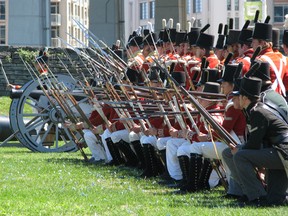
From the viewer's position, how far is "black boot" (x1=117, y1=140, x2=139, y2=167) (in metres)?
13.4

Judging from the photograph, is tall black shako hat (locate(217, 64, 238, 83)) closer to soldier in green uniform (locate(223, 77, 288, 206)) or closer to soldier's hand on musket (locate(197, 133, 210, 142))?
soldier's hand on musket (locate(197, 133, 210, 142))

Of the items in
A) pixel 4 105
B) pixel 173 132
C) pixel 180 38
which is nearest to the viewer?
pixel 173 132

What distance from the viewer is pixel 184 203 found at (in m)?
9.24

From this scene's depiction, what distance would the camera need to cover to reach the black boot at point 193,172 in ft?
33.8

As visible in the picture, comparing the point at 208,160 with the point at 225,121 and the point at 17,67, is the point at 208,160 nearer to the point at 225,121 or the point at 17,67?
the point at 225,121

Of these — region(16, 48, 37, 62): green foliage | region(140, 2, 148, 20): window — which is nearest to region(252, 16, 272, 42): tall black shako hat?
region(16, 48, 37, 62): green foliage

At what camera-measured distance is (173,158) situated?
1113cm

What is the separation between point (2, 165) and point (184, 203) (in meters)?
4.66

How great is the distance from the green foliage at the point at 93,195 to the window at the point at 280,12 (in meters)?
56.4

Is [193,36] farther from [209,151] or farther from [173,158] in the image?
[209,151]

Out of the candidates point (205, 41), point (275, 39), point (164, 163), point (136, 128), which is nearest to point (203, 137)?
point (275, 39)

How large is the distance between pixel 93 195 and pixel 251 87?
167 cm

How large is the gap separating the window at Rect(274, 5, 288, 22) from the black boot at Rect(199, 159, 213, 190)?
58831 millimetres

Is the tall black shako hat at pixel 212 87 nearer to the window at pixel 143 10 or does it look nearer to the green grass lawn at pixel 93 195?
the green grass lawn at pixel 93 195
